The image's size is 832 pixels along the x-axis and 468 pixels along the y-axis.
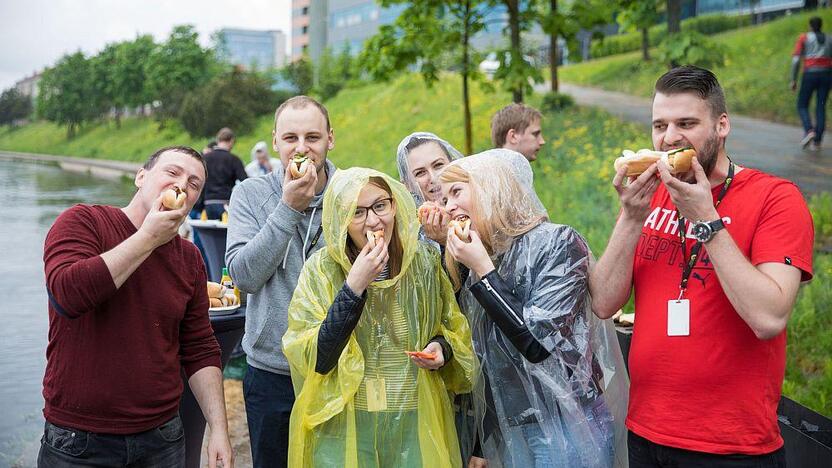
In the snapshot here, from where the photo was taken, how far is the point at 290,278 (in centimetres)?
303

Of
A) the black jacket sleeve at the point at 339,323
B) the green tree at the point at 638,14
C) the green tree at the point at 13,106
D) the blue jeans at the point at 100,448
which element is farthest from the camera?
the green tree at the point at 13,106

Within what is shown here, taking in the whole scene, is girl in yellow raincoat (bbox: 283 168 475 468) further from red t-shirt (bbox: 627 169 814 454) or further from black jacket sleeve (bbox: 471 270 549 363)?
red t-shirt (bbox: 627 169 814 454)

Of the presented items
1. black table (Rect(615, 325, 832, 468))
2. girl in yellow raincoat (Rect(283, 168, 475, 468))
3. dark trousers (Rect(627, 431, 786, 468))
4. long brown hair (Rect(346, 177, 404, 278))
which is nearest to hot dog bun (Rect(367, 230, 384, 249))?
girl in yellow raincoat (Rect(283, 168, 475, 468))

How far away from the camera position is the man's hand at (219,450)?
262 centimetres

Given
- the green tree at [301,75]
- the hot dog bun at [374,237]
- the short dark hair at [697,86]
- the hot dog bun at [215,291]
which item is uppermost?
the green tree at [301,75]

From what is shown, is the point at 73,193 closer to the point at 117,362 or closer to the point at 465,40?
the point at 465,40

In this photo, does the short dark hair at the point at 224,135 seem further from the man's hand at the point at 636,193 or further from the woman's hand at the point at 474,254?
the man's hand at the point at 636,193

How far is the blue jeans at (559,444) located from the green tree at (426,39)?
782cm

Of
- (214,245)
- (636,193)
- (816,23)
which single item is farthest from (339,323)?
(816,23)

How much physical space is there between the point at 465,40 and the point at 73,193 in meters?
18.3

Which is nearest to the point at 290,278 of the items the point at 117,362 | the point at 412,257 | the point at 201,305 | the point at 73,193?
the point at 201,305

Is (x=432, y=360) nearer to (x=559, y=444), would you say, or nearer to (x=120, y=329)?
(x=559, y=444)

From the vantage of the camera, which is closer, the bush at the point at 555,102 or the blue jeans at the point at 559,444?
the blue jeans at the point at 559,444

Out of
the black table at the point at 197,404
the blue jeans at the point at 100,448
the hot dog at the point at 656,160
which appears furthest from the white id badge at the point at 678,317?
the black table at the point at 197,404
